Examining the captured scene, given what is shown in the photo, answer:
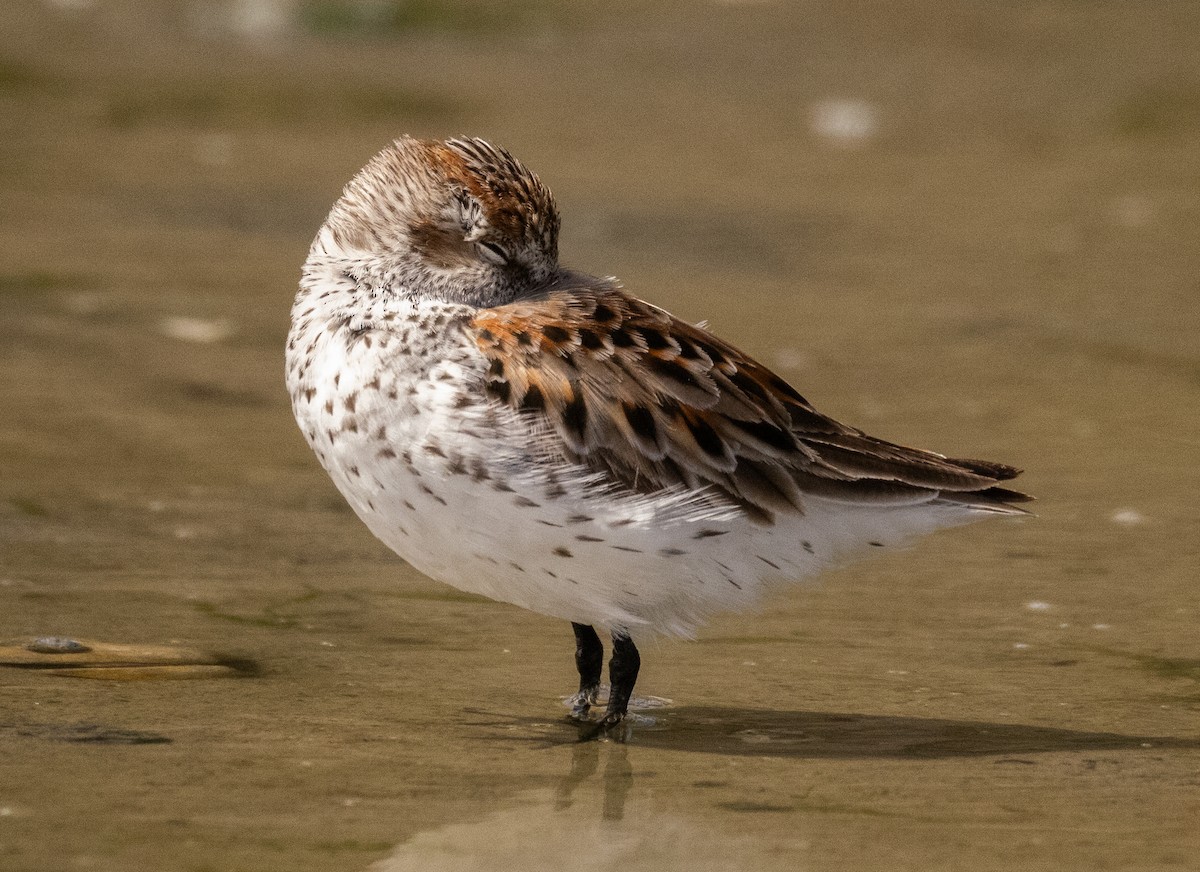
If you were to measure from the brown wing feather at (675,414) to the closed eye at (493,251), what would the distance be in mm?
207

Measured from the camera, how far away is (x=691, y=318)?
11641 millimetres

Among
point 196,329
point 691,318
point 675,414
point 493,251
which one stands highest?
point 691,318

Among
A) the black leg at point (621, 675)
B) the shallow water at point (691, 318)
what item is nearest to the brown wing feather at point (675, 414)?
the black leg at point (621, 675)

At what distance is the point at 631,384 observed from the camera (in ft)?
20.1

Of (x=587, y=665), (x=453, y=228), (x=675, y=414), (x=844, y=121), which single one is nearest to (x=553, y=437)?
(x=675, y=414)

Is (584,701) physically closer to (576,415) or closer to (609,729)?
(609,729)

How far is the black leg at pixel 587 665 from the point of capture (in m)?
6.52

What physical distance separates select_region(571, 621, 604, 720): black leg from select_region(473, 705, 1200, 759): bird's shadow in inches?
6.9

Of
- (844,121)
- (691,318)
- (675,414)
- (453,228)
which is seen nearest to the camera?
(675,414)

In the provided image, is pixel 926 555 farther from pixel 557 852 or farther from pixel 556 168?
pixel 556 168

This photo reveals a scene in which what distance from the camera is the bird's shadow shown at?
605cm

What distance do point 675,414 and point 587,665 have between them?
0.97 m

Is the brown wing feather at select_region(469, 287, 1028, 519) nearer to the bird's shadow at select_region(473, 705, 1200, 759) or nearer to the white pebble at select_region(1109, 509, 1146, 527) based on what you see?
the bird's shadow at select_region(473, 705, 1200, 759)

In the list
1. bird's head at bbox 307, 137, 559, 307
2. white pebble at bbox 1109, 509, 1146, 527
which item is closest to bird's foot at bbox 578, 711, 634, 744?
bird's head at bbox 307, 137, 559, 307
